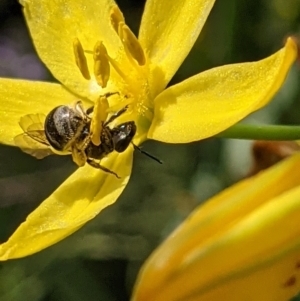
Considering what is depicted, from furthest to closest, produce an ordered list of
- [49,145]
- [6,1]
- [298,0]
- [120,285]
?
[6,1], [120,285], [298,0], [49,145]

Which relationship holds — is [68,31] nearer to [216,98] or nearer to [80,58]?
[80,58]

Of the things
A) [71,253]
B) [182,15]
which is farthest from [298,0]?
[71,253]

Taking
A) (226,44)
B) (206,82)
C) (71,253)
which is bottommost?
(71,253)

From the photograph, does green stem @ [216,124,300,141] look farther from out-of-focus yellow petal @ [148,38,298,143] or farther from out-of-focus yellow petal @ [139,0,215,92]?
out-of-focus yellow petal @ [139,0,215,92]

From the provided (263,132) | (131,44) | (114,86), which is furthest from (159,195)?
(263,132)

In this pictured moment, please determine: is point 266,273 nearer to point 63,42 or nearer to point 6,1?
point 63,42

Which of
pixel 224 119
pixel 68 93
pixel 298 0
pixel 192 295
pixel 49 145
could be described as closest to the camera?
pixel 192 295
